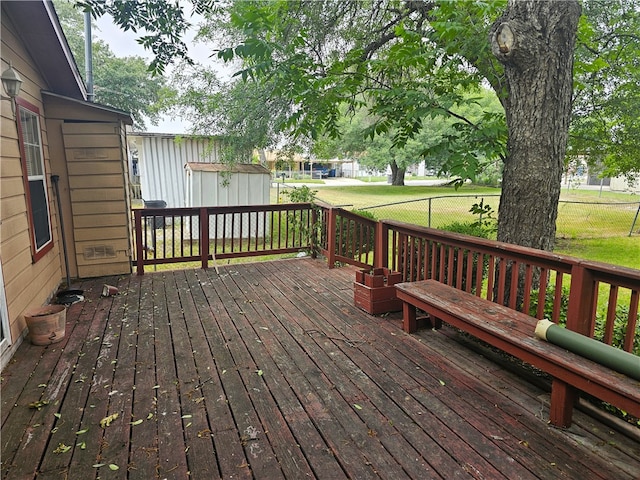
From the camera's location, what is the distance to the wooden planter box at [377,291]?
12.0ft

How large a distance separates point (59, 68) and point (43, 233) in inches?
66.6

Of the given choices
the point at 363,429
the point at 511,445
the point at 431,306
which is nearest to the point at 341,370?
the point at 363,429

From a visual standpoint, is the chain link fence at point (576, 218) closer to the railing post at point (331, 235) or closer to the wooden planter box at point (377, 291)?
the railing post at point (331, 235)

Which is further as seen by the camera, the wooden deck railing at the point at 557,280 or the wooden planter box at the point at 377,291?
the wooden planter box at the point at 377,291

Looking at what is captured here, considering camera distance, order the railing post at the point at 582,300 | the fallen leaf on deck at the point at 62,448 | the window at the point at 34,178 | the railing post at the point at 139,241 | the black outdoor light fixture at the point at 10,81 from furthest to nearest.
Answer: the railing post at the point at 139,241, the window at the point at 34,178, the black outdoor light fixture at the point at 10,81, the railing post at the point at 582,300, the fallen leaf on deck at the point at 62,448

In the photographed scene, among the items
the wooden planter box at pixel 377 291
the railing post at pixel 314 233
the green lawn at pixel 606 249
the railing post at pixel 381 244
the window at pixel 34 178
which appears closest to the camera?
the window at pixel 34 178

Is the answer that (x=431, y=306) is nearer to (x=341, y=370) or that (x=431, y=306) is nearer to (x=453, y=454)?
(x=341, y=370)

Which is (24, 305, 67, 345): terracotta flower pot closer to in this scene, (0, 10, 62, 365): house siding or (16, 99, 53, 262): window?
(0, 10, 62, 365): house siding

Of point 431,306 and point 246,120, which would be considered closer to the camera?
point 431,306

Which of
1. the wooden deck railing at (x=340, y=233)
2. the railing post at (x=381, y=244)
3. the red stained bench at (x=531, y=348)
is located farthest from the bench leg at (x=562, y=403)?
the wooden deck railing at (x=340, y=233)

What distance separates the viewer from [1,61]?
2.92 m

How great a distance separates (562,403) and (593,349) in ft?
1.10

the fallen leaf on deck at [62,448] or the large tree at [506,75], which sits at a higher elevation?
the large tree at [506,75]

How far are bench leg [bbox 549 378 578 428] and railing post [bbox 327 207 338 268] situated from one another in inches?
137
